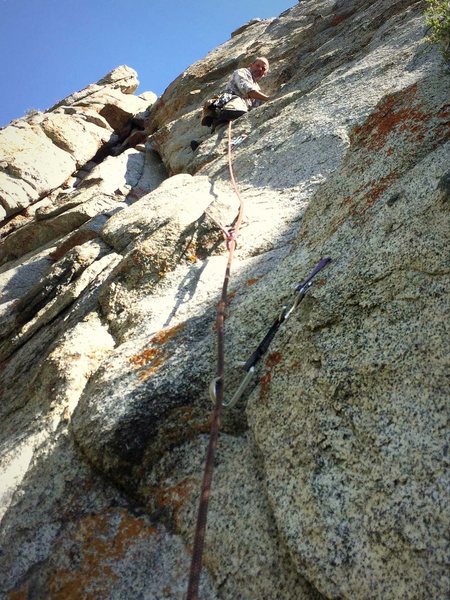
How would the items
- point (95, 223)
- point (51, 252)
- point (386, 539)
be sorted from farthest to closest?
point (51, 252)
point (95, 223)
point (386, 539)

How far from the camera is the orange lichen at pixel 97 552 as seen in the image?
8.47ft

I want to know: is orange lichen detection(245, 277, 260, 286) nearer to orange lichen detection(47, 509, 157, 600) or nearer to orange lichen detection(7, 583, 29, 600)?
orange lichen detection(47, 509, 157, 600)

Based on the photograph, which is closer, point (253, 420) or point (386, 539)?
point (386, 539)

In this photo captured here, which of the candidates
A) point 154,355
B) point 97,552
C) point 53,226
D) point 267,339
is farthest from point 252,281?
point 53,226

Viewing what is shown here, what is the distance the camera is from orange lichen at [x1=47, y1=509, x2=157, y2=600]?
102 inches

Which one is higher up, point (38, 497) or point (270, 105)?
point (270, 105)

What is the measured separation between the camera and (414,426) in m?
2.06

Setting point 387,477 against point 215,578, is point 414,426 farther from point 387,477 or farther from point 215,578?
point 215,578

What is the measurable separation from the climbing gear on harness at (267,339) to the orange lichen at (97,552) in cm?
97

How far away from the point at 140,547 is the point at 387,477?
62.7 inches

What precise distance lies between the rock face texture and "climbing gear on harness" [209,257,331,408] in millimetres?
77

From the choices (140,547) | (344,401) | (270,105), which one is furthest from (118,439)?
(270,105)

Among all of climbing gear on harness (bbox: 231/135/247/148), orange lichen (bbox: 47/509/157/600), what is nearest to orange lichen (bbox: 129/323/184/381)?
orange lichen (bbox: 47/509/157/600)

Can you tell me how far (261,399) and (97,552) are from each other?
1.40 metres
